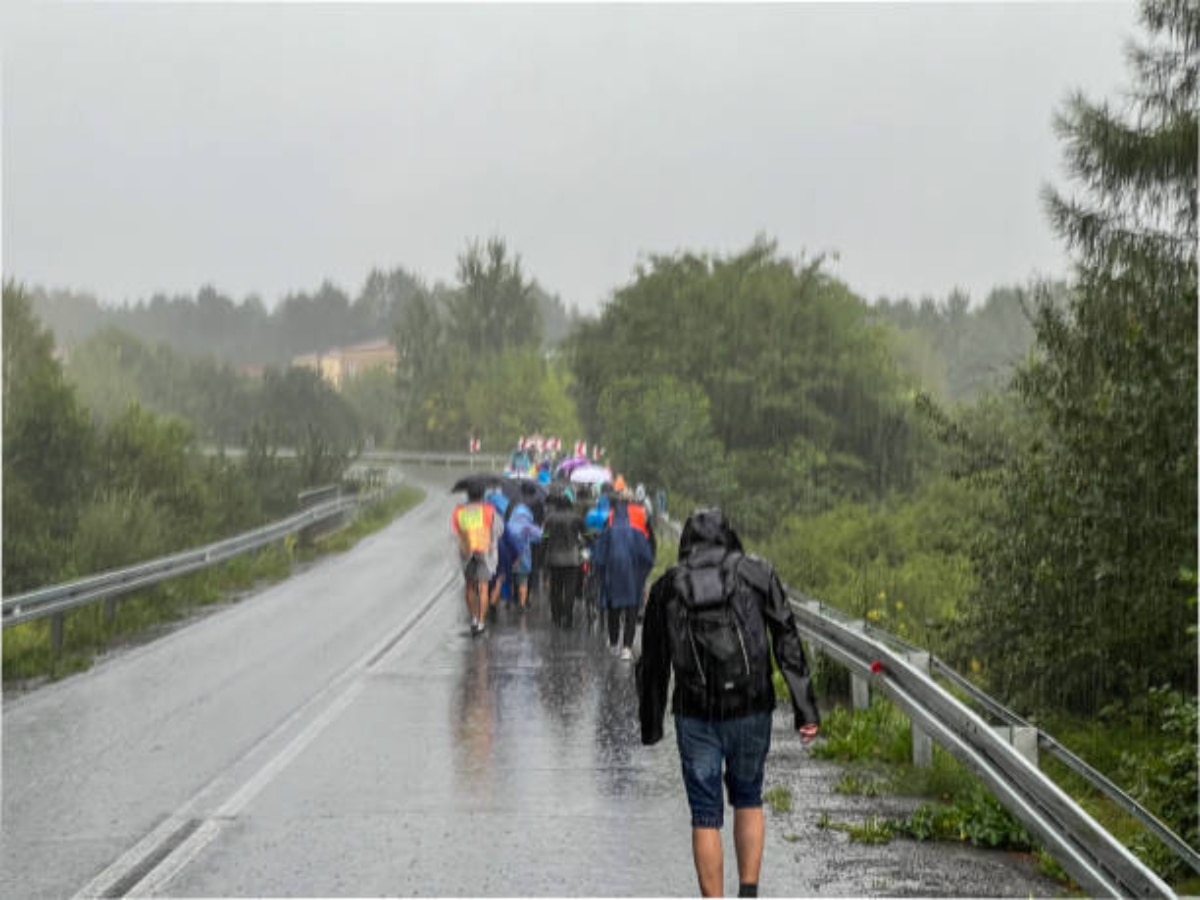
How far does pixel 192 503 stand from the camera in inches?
1435

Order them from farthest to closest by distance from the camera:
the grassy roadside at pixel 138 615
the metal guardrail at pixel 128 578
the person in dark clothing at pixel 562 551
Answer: the person in dark clothing at pixel 562 551, the grassy roadside at pixel 138 615, the metal guardrail at pixel 128 578

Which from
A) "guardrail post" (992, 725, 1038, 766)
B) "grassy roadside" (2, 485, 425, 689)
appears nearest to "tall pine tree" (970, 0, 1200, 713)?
"guardrail post" (992, 725, 1038, 766)

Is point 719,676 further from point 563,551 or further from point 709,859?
point 563,551

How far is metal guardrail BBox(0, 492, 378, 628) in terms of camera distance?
15906 millimetres

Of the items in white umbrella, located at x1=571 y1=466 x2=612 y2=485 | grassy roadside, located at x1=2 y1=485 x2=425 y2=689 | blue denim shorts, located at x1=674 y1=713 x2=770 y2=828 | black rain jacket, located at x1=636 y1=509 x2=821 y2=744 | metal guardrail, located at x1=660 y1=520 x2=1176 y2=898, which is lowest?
grassy roadside, located at x1=2 y1=485 x2=425 y2=689

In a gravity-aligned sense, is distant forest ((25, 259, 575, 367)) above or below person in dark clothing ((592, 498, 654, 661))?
above

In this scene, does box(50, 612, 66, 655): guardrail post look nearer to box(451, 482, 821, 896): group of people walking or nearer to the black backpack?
box(451, 482, 821, 896): group of people walking

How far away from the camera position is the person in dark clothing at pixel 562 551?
18203 millimetres

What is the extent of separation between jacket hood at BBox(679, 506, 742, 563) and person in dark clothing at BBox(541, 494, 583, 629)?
11692 millimetres

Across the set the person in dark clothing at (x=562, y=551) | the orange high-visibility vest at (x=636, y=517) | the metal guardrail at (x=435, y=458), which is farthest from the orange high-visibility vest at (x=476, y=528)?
the metal guardrail at (x=435, y=458)

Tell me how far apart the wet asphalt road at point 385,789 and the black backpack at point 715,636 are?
128 centimetres

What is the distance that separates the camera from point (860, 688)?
12023mm

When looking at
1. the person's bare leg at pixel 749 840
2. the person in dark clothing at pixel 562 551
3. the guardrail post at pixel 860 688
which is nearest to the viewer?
the person's bare leg at pixel 749 840

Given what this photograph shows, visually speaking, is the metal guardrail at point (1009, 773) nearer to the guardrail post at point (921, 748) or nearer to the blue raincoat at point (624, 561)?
the guardrail post at point (921, 748)
